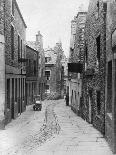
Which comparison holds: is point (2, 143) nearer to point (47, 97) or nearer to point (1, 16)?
point (1, 16)

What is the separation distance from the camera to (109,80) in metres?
10.9

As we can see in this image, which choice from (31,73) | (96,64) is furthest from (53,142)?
(31,73)

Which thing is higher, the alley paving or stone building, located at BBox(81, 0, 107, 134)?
stone building, located at BBox(81, 0, 107, 134)

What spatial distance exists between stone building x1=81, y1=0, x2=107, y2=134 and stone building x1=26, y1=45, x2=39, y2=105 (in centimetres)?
1396

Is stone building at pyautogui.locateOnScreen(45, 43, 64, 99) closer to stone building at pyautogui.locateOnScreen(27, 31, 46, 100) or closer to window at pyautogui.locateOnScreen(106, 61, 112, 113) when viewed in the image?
stone building at pyautogui.locateOnScreen(27, 31, 46, 100)

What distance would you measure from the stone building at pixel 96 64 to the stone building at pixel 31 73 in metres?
14.0

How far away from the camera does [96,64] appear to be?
1409 cm

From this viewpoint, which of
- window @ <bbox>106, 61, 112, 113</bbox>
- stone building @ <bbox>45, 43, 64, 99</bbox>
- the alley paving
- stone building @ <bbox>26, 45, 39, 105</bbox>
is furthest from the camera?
stone building @ <bbox>45, 43, 64, 99</bbox>

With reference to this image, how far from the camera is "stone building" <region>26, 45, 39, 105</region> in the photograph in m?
31.0

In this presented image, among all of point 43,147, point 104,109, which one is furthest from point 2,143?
point 104,109

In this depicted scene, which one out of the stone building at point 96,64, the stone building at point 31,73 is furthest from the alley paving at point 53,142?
the stone building at point 31,73

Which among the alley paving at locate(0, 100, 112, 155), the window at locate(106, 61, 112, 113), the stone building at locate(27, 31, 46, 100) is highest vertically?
the stone building at locate(27, 31, 46, 100)

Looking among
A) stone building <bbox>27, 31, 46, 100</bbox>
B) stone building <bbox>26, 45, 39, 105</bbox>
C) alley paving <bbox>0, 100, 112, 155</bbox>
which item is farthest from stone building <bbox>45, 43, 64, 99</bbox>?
alley paving <bbox>0, 100, 112, 155</bbox>

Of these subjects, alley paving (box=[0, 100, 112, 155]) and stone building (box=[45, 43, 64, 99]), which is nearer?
alley paving (box=[0, 100, 112, 155])
